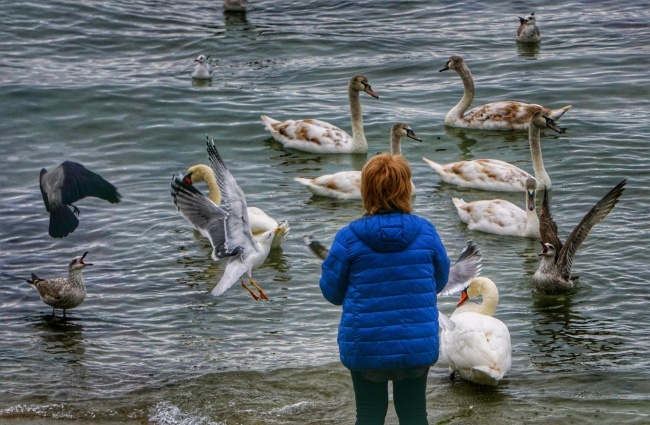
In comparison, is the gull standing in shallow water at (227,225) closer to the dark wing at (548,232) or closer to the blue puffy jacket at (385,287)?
the dark wing at (548,232)

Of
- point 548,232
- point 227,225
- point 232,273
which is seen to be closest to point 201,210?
point 227,225

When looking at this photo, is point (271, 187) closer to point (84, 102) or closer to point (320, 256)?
point (84, 102)

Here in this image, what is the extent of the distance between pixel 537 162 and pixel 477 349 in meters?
6.41

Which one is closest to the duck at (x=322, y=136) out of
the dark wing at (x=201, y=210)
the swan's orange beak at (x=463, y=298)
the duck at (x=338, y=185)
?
the duck at (x=338, y=185)

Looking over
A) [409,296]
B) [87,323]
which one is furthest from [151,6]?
[409,296]

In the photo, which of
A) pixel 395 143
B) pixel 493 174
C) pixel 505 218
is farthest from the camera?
pixel 395 143

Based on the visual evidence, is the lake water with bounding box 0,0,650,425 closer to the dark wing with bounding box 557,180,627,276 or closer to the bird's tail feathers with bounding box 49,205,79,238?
the dark wing with bounding box 557,180,627,276

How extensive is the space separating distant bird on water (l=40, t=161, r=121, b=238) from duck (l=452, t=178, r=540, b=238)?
13.2 ft

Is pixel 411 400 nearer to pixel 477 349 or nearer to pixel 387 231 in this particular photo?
pixel 387 231

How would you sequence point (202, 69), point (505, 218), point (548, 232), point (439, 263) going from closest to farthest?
1. point (439, 263)
2. point (548, 232)
3. point (505, 218)
4. point (202, 69)

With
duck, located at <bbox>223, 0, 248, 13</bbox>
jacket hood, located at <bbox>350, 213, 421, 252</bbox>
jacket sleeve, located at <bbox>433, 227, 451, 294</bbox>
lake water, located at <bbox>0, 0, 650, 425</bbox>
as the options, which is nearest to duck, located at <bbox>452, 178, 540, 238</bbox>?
lake water, located at <bbox>0, 0, 650, 425</bbox>

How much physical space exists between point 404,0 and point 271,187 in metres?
11.2

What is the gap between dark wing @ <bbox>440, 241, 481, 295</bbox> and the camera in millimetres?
7590

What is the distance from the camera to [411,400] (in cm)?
527
